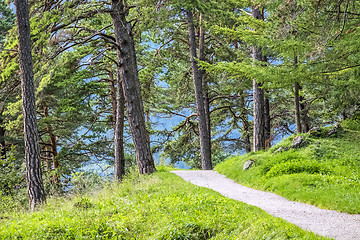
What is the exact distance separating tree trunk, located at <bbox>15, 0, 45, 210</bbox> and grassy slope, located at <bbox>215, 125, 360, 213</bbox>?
259 inches

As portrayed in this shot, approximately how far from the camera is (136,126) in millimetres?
11367

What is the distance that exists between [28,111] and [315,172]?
8680mm

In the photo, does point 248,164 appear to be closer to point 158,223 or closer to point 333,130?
point 333,130

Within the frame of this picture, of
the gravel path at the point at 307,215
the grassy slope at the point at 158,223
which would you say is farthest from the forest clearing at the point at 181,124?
the gravel path at the point at 307,215

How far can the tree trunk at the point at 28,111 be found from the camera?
920 centimetres

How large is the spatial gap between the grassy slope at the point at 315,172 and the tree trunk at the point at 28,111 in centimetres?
657

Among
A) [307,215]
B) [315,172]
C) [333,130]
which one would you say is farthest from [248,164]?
[307,215]

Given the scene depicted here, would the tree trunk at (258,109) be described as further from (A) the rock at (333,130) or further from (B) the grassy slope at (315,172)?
(A) the rock at (333,130)

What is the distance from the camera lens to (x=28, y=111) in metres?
9.30

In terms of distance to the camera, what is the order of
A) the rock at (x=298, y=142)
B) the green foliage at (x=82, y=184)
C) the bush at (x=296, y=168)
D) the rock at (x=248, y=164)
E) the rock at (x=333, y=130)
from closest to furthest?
the bush at (x=296, y=168), the green foliage at (x=82, y=184), the rock at (x=298, y=142), the rock at (x=248, y=164), the rock at (x=333, y=130)

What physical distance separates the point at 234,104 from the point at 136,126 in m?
9.78

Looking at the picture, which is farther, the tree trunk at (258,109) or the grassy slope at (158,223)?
the tree trunk at (258,109)

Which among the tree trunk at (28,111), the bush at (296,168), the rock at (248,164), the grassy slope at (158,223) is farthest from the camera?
the rock at (248,164)

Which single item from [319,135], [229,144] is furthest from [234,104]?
[319,135]
